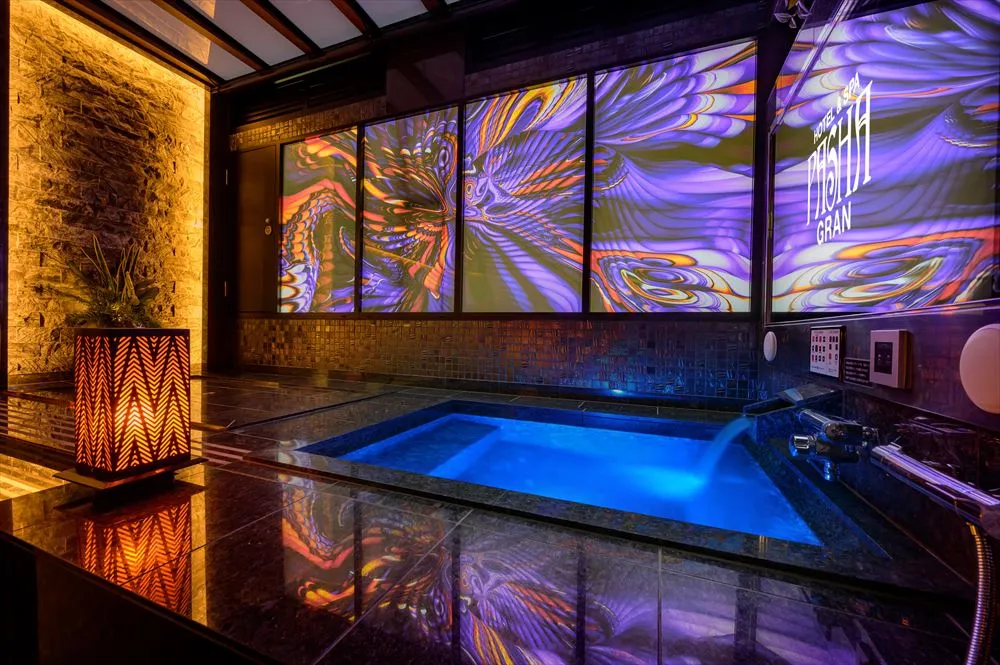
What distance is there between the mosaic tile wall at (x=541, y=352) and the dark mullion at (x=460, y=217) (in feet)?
0.93

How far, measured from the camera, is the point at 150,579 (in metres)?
0.73

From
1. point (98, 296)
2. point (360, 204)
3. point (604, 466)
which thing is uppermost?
point (360, 204)

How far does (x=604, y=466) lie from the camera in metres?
2.04

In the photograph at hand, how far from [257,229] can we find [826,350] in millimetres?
5146

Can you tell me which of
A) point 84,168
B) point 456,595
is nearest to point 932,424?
point 456,595

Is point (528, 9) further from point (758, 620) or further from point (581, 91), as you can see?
point (758, 620)

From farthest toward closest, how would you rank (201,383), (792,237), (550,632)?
1. (201,383)
2. (792,237)
3. (550,632)

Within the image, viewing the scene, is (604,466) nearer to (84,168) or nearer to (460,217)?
(460,217)

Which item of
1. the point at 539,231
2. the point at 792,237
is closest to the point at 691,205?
the point at 792,237

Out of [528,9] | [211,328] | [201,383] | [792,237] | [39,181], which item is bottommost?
[201,383]

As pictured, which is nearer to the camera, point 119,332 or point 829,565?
point 829,565

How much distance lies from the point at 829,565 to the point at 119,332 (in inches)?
71.3

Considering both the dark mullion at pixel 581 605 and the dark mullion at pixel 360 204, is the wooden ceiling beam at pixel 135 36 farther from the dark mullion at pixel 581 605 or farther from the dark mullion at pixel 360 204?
the dark mullion at pixel 581 605

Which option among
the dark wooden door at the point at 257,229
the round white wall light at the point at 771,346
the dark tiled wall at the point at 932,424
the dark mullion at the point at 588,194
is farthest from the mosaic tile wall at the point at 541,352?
the dark tiled wall at the point at 932,424
